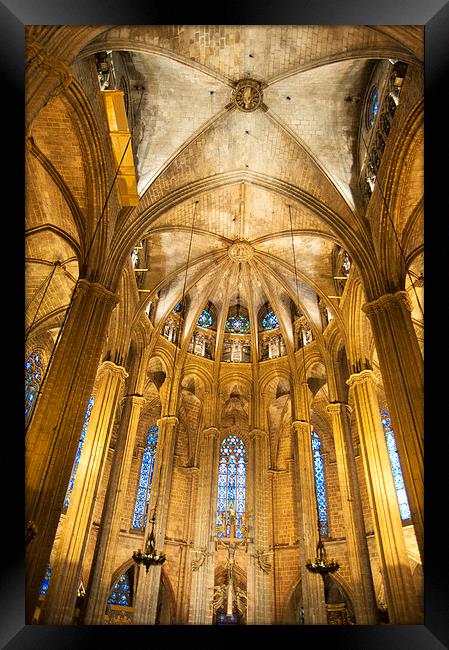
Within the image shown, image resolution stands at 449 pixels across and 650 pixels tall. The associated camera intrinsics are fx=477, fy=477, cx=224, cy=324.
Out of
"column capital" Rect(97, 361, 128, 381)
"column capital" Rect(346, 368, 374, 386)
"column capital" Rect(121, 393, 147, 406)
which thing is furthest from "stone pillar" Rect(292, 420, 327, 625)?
"column capital" Rect(97, 361, 128, 381)

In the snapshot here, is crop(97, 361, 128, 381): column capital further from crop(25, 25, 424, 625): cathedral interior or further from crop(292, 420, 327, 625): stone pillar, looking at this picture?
crop(292, 420, 327, 625): stone pillar

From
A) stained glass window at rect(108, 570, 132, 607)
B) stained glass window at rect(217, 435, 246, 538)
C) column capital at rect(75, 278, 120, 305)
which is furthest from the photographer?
stained glass window at rect(217, 435, 246, 538)

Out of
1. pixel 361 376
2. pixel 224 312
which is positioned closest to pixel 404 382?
pixel 361 376

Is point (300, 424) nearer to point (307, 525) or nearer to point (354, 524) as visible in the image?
point (307, 525)

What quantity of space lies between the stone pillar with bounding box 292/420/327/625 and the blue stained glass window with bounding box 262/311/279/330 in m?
5.45

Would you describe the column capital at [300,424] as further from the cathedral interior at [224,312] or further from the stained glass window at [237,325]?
the stained glass window at [237,325]

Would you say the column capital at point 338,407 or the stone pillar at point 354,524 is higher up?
the column capital at point 338,407

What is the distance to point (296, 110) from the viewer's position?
48.5ft

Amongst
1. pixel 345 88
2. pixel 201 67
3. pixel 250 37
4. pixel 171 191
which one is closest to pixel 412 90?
pixel 345 88

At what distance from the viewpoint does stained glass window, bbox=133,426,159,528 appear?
19859mm

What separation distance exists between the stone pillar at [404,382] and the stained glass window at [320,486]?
980 centimetres

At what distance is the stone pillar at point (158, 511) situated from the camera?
13.7 meters
